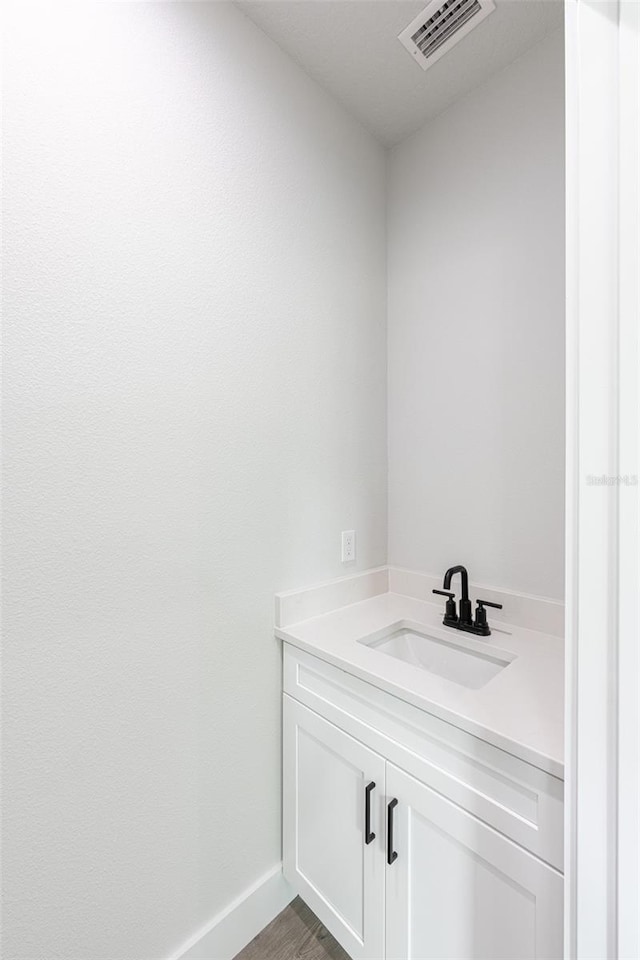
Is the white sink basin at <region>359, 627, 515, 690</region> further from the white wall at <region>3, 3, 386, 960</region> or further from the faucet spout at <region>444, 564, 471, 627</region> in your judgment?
the white wall at <region>3, 3, 386, 960</region>

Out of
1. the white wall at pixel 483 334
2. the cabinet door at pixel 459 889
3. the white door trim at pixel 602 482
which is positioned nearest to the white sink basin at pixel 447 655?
the white wall at pixel 483 334

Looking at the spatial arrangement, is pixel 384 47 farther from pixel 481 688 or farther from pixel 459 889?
pixel 459 889

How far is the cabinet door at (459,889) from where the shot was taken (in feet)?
2.62

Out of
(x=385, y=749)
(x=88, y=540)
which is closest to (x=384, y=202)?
(x=88, y=540)

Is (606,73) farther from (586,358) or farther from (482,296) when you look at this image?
(482,296)

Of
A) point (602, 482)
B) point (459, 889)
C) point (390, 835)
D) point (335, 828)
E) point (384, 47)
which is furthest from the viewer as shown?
point (384, 47)

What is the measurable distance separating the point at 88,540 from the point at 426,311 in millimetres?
1383

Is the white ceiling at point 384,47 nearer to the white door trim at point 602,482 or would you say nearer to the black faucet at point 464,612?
the white door trim at point 602,482

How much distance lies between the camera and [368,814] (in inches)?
42.1

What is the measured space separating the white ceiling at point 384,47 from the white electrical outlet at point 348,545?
154 cm

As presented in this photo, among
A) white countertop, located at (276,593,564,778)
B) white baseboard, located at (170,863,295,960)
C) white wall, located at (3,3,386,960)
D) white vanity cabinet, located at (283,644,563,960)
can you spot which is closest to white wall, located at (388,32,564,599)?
white countertop, located at (276,593,564,778)

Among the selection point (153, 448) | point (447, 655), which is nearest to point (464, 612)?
point (447, 655)

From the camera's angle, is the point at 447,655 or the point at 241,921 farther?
the point at 447,655

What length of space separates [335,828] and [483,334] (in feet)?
5.16
